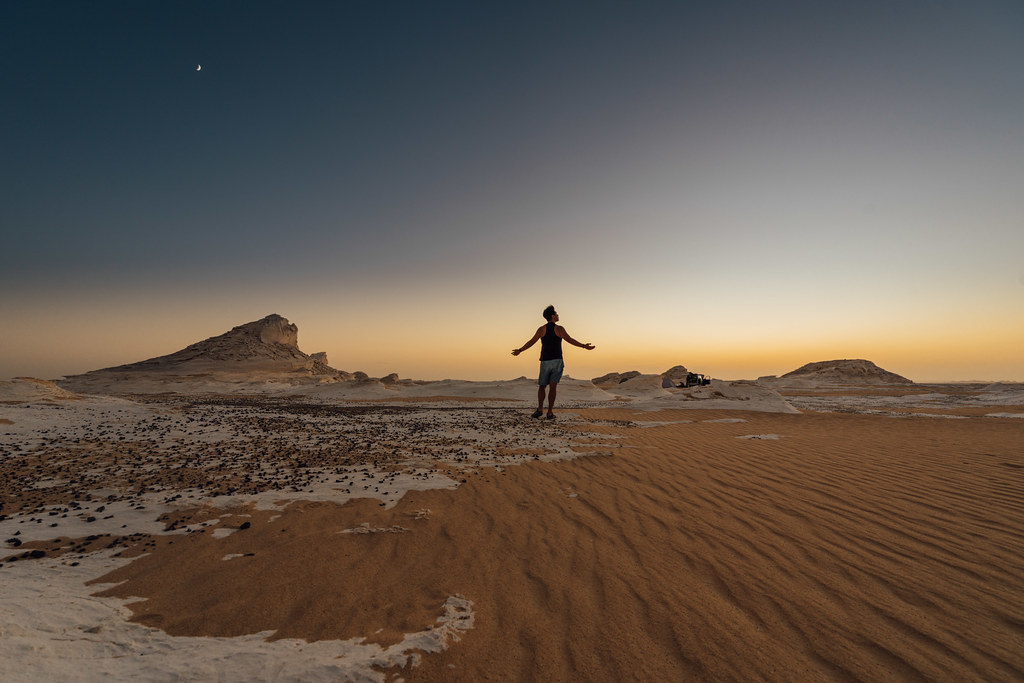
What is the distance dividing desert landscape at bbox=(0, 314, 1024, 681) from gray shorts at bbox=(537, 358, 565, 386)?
591 centimetres

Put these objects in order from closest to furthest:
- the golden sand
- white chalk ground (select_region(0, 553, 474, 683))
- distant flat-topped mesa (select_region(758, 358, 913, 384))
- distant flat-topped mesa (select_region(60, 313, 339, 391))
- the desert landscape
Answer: white chalk ground (select_region(0, 553, 474, 683))
the desert landscape
the golden sand
distant flat-topped mesa (select_region(60, 313, 339, 391))
distant flat-topped mesa (select_region(758, 358, 913, 384))

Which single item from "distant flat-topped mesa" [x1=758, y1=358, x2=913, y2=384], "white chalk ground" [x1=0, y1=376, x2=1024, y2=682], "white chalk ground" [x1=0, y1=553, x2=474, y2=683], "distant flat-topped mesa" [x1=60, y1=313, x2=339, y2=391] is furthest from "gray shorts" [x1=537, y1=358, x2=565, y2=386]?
"distant flat-topped mesa" [x1=758, y1=358, x2=913, y2=384]

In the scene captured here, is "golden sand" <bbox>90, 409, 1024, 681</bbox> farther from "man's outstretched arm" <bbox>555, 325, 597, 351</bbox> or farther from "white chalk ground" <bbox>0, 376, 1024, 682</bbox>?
"man's outstretched arm" <bbox>555, 325, 597, 351</bbox>

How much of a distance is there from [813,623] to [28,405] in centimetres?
2365

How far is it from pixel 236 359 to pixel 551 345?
72.0 m

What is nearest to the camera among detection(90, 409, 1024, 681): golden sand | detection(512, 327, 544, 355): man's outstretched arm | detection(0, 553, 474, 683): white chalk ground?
detection(0, 553, 474, 683): white chalk ground

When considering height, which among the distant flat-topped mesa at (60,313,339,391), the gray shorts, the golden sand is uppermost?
the distant flat-topped mesa at (60,313,339,391)

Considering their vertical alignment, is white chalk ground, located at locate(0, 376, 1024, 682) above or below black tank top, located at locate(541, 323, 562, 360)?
below

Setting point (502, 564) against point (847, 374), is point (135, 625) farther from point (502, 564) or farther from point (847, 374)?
point (847, 374)

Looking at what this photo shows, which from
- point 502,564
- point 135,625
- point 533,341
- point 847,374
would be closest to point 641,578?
point 502,564

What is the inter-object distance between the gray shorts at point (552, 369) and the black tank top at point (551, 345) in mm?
142

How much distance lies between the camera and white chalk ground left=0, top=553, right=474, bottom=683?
2.52 m

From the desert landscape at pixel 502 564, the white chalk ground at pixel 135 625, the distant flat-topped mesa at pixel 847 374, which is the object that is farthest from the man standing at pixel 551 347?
the distant flat-topped mesa at pixel 847 374

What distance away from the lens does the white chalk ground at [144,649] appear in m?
2.52
